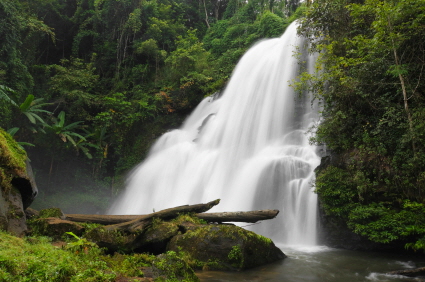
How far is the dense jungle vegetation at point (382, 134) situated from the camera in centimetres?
728

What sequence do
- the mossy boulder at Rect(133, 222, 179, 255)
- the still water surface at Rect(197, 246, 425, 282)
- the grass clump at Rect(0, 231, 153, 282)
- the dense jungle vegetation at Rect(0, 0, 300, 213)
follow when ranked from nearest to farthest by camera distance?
the grass clump at Rect(0, 231, 153, 282)
the still water surface at Rect(197, 246, 425, 282)
the mossy boulder at Rect(133, 222, 179, 255)
the dense jungle vegetation at Rect(0, 0, 300, 213)

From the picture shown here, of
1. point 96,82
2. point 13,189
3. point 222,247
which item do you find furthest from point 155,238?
point 96,82

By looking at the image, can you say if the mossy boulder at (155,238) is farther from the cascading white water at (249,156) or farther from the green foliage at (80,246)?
the cascading white water at (249,156)

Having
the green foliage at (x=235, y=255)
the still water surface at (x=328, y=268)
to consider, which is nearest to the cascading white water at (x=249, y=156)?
the still water surface at (x=328, y=268)

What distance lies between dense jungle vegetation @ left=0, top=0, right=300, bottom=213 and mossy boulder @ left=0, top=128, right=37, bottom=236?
36.5 ft

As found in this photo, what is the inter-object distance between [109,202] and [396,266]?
1658 centimetres

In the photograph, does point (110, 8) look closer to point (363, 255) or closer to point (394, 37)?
point (394, 37)

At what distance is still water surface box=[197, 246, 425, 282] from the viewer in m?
5.55

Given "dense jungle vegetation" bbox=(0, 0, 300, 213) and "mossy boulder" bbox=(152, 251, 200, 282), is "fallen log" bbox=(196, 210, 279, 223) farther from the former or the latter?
"dense jungle vegetation" bbox=(0, 0, 300, 213)

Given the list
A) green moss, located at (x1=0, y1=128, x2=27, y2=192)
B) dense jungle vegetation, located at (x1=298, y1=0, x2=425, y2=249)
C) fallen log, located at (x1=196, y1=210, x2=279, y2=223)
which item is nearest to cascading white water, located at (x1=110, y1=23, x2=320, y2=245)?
dense jungle vegetation, located at (x1=298, y1=0, x2=425, y2=249)

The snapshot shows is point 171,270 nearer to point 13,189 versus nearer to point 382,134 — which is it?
point 13,189

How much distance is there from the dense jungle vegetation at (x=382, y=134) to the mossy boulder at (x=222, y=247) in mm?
3092

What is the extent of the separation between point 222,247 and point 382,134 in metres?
5.56

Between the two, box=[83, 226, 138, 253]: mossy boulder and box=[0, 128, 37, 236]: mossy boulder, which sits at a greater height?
box=[0, 128, 37, 236]: mossy boulder
